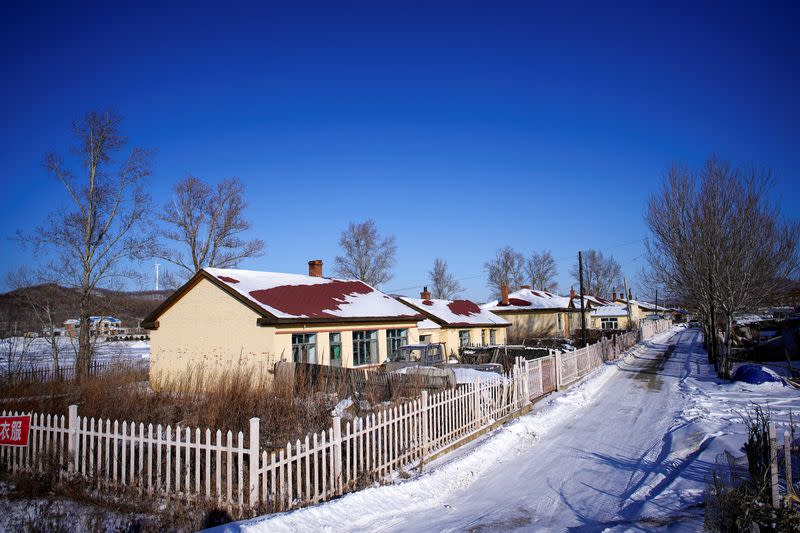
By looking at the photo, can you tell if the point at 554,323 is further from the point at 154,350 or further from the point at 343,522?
the point at 343,522

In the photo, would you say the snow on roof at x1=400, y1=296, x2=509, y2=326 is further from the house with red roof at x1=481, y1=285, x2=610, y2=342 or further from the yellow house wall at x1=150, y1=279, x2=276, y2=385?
the yellow house wall at x1=150, y1=279, x2=276, y2=385

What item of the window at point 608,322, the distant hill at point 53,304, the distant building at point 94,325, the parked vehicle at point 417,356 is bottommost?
the window at point 608,322

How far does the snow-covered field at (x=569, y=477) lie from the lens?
5934mm

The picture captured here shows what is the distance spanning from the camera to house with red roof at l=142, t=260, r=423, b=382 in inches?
715

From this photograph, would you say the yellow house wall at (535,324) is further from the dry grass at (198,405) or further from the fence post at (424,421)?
the fence post at (424,421)

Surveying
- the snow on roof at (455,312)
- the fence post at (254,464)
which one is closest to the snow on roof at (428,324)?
the snow on roof at (455,312)

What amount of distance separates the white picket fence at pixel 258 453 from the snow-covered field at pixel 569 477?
21.8 inches

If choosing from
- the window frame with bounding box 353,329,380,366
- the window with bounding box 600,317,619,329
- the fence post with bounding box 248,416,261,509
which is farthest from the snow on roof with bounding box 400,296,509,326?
the window with bounding box 600,317,619,329

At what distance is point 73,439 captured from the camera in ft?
25.5

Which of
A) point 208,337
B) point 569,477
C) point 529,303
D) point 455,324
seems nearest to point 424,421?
point 569,477

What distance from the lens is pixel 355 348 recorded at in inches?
851

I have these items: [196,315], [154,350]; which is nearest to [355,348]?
[196,315]

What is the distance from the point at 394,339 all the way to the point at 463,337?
1037 cm

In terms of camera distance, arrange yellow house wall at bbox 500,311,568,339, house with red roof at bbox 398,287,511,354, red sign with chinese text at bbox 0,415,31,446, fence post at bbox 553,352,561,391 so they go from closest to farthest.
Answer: red sign with chinese text at bbox 0,415,31,446, fence post at bbox 553,352,561,391, house with red roof at bbox 398,287,511,354, yellow house wall at bbox 500,311,568,339
